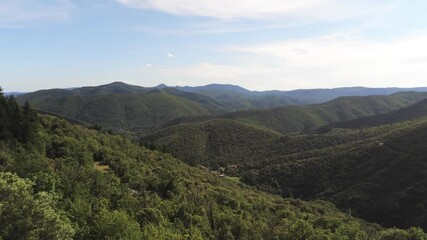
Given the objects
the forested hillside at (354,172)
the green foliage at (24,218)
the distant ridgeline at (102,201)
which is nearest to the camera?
the green foliage at (24,218)

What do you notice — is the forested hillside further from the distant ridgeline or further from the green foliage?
the green foliage

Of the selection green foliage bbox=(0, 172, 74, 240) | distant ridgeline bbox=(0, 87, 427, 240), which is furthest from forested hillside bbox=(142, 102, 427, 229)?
green foliage bbox=(0, 172, 74, 240)

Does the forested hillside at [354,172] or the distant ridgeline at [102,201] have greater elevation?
the distant ridgeline at [102,201]

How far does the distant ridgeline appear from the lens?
28.8 meters

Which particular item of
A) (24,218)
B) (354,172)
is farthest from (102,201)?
(354,172)

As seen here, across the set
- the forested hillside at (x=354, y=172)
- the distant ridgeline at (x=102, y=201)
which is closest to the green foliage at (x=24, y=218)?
the distant ridgeline at (x=102, y=201)

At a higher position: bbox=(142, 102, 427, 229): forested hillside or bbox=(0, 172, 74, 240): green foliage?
bbox=(0, 172, 74, 240): green foliage

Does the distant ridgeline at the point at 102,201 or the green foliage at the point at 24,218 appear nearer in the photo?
the green foliage at the point at 24,218

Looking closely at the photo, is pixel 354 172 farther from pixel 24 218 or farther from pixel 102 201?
pixel 24 218

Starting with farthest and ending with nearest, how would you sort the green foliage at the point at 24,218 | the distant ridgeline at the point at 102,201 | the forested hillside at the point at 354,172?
the forested hillside at the point at 354,172 < the distant ridgeline at the point at 102,201 < the green foliage at the point at 24,218

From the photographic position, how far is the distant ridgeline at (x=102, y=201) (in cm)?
2875

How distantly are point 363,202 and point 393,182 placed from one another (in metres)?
11.0

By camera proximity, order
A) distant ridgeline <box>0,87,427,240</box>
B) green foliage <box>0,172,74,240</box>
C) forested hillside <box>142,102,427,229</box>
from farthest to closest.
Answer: forested hillside <box>142,102,427,229</box> → distant ridgeline <box>0,87,427,240</box> → green foliage <box>0,172,74,240</box>

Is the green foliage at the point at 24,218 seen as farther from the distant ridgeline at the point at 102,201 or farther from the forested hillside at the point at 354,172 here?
the forested hillside at the point at 354,172
